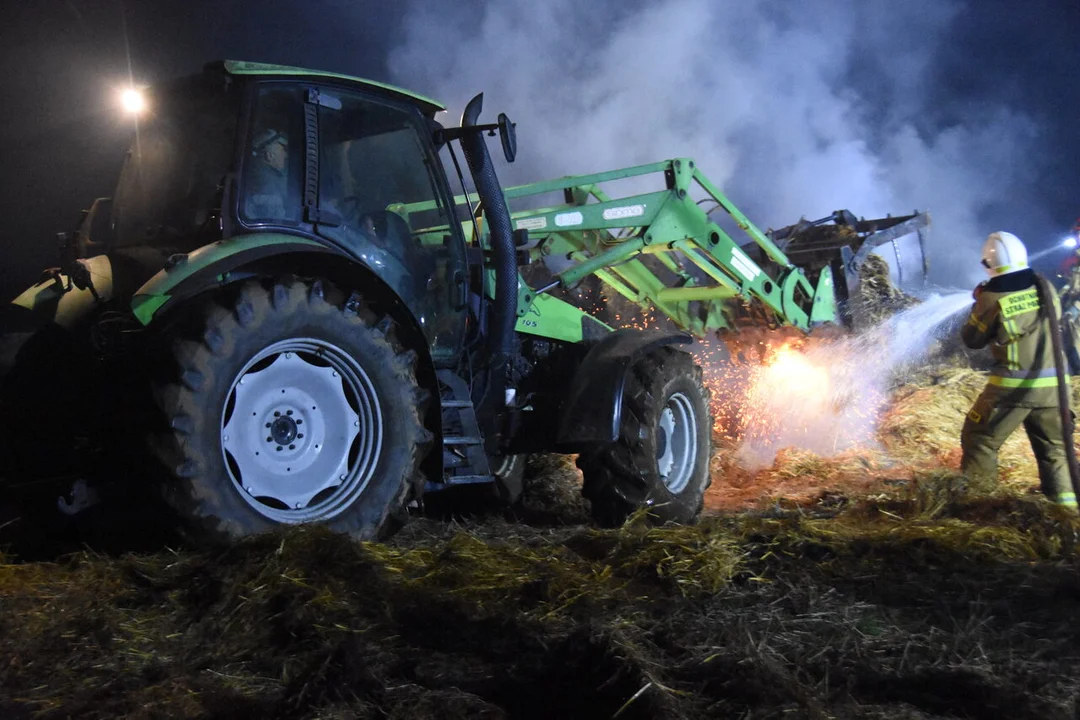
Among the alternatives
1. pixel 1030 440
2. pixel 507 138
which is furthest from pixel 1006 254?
pixel 507 138

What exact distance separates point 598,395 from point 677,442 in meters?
1.23

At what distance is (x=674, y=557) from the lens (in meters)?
4.39

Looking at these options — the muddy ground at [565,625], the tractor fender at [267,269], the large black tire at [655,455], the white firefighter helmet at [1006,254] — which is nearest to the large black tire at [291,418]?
the tractor fender at [267,269]

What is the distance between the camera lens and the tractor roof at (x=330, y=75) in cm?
460

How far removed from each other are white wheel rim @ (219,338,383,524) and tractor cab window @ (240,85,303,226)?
75 centimetres

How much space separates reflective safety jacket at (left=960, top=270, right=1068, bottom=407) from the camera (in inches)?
266

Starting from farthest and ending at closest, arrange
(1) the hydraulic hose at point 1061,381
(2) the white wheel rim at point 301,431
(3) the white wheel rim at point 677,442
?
1. (3) the white wheel rim at point 677,442
2. (1) the hydraulic hose at point 1061,381
3. (2) the white wheel rim at point 301,431

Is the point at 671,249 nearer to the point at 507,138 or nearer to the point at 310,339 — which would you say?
the point at 507,138

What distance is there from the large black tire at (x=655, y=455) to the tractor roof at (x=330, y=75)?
7.24 ft

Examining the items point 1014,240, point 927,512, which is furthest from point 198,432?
point 1014,240

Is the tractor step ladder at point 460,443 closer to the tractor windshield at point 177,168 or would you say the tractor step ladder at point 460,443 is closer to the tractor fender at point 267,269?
the tractor fender at point 267,269

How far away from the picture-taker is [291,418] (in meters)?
4.43

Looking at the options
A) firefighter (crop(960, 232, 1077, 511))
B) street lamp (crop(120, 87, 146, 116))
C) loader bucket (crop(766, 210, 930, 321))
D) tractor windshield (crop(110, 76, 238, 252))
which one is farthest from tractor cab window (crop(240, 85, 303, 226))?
loader bucket (crop(766, 210, 930, 321))

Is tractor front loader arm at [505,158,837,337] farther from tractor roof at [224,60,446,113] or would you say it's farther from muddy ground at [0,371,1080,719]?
muddy ground at [0,371,1080,719]
